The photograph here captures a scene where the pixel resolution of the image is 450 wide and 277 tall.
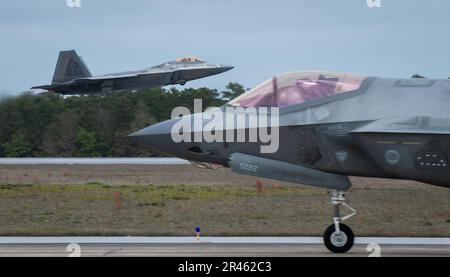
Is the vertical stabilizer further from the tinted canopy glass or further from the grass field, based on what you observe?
the tinted canopy glass

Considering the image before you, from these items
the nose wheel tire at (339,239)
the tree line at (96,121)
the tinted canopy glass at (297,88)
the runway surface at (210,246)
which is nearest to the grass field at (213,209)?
the runway surface at (210,246)

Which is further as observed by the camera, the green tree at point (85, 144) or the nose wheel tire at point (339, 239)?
the green tree at point (85, 144)

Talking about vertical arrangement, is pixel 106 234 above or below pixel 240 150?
below

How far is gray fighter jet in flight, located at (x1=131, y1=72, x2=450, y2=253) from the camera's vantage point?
12258 mm

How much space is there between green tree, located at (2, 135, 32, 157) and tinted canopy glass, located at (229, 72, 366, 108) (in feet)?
117

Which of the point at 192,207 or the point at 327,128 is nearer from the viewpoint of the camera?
the point at 327,128

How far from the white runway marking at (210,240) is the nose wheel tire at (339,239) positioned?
2.33 meters

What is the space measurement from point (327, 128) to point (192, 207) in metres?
10.5

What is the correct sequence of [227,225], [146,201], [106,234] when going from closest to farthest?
1. [106,234]
2. [227,225]
3. [146,201]

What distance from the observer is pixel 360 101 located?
1273 cm

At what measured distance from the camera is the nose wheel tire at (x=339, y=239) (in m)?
13.3

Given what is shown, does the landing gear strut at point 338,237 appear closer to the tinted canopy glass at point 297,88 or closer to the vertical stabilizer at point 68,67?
the tinted canopy glass at point 297,88
